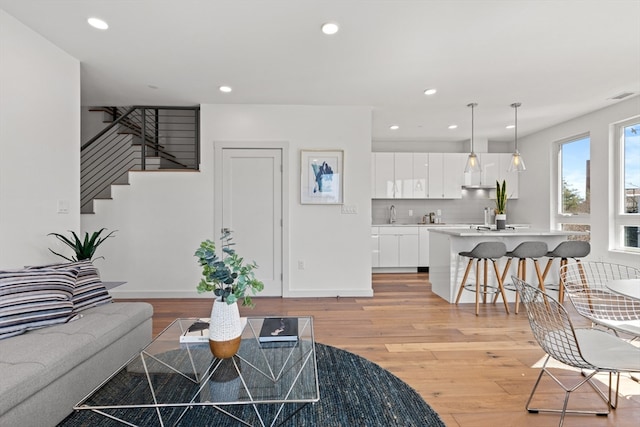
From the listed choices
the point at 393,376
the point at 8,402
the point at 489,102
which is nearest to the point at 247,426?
the point at 8,402

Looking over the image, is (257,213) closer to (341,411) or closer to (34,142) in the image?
(34,142)

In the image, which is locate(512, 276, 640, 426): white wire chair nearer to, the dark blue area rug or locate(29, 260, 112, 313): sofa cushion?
the dark blue area rug

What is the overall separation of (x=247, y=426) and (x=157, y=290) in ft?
11.4

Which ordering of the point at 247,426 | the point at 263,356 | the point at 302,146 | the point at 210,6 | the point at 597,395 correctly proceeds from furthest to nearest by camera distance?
the point at 302,146 → the point at 210,6 → the point at 597,395 → the point at 263,356 → the point at 247,426


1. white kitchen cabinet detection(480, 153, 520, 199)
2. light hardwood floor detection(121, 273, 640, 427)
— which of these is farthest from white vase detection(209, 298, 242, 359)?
white kitchen cabinet detection(480, 153, 520, 199)

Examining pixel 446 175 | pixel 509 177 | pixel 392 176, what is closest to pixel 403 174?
pixel 392 176

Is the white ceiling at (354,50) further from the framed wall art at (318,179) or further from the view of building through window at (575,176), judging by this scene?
the view of building through window at (575,176)

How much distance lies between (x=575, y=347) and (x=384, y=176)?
481cm

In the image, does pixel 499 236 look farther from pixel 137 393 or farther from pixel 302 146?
pixel 137 393

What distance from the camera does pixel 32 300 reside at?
1919 millimetres

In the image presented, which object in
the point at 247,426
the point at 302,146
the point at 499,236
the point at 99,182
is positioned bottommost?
the point at 247,426

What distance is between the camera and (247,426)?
1.45m

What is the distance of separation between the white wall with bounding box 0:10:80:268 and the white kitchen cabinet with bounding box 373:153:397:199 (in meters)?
4.68

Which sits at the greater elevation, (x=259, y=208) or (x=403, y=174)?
(x=403, y=174)
